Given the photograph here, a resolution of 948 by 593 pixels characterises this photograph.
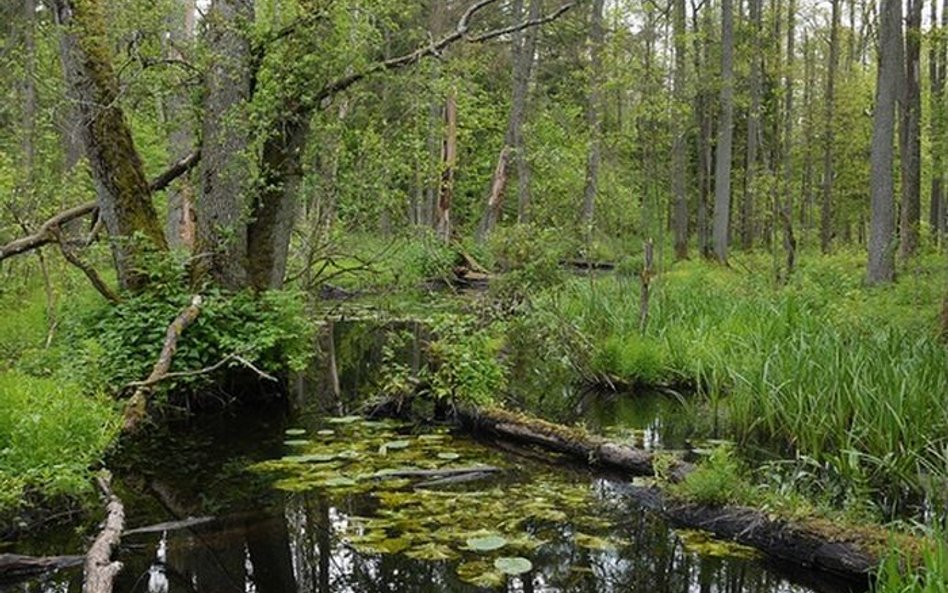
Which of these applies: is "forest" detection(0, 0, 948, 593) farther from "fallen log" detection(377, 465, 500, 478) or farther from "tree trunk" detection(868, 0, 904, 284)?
"tree trunk" detection(868, 0, 904, 284)

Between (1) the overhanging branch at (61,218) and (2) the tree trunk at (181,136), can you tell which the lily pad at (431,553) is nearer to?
(1) the overhanging branch at (61,218)

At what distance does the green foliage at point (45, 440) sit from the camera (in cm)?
468

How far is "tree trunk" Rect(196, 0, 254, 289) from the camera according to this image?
7703 millimetres

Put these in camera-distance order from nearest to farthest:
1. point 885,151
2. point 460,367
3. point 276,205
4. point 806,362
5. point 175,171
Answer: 1. point 806,362
2. point 460,367
3. point 276,205
4. point 175,171
5. point 885,151

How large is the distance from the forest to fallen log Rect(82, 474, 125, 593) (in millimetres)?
20

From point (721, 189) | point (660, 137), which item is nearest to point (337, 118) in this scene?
point (660, 137)

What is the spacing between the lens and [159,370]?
6.58 m

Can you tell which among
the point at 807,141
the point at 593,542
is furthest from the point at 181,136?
the point at 807,141

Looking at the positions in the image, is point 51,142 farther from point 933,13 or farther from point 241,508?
point 933,13

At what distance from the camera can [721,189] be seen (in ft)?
66.4

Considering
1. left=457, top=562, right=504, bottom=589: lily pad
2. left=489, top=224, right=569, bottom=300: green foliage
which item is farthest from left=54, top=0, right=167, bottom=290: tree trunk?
left=457, top=562, right=504, bottom=589: lily pad

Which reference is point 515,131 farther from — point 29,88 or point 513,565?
point 513,565

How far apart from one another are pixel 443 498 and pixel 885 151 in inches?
471

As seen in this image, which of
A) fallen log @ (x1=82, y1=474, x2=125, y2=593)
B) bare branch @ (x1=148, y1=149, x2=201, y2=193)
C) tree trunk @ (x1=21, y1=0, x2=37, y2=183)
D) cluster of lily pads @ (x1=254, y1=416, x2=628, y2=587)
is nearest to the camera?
fallen log @ (x1=82, y1=474, x2=125, y2=593)
